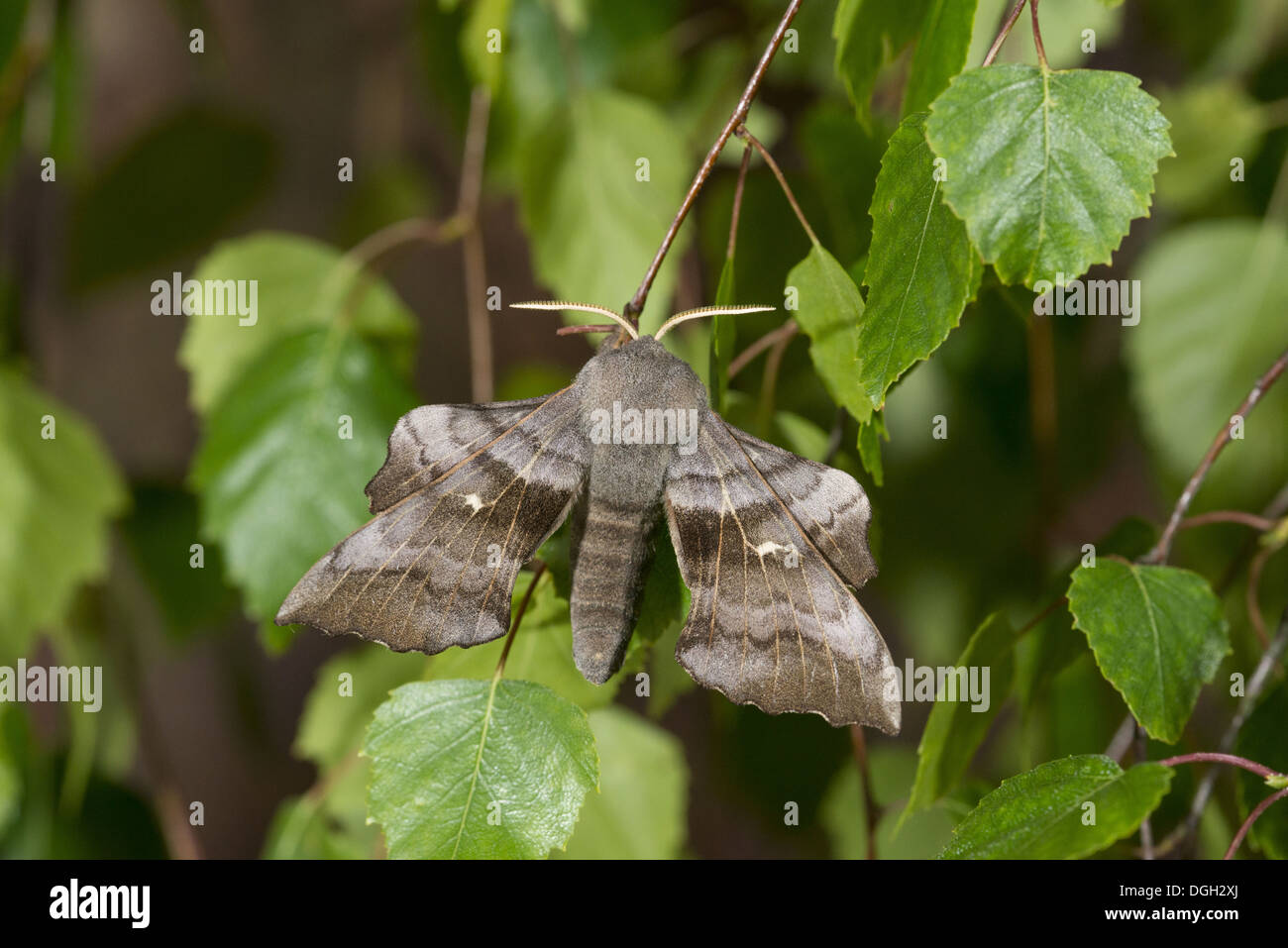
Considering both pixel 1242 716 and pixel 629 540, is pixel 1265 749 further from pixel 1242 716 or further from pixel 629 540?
pixel 629 540

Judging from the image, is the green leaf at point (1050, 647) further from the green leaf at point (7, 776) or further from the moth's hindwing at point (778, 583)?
the green leaf at point (7, 776)

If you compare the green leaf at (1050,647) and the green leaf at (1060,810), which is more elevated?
the green leaf at (1050,647)

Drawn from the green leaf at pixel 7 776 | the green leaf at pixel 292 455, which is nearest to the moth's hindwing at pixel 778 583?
the green leaf at pixel 292 455

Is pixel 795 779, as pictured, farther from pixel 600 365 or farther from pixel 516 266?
pixel 516 266

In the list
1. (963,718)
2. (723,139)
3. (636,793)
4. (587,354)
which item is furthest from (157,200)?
(963,718)

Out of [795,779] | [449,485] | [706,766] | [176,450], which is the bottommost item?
[706,766]

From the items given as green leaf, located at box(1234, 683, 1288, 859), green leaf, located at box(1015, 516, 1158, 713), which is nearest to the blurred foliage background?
green leaf, located at box(1015, 516, 1158, 713)
